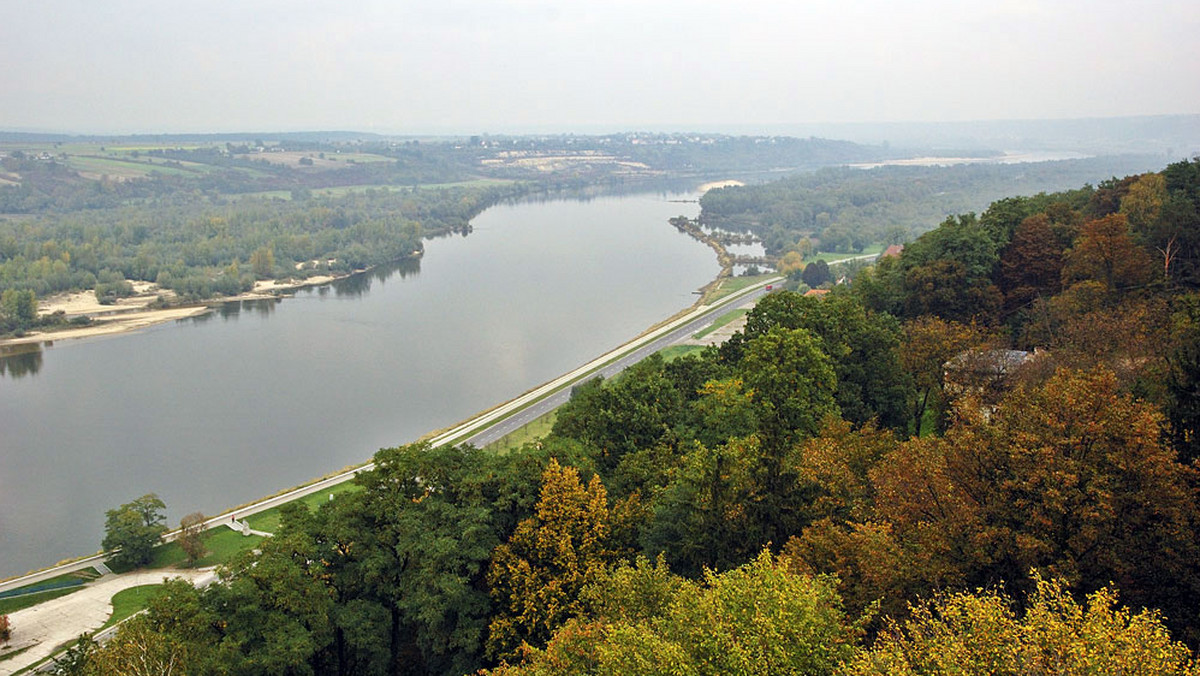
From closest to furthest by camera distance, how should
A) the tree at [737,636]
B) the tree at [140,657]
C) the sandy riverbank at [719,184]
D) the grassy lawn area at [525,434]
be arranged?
1. the tree at [737,636]
2. the tree at [140,657]
3. the grassy lawn area at [525,434]
4. the sandy riverbank at [719,184]

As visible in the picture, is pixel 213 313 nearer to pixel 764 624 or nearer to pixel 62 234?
pixel 62 234

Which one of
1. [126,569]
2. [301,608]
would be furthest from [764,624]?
[126,569]

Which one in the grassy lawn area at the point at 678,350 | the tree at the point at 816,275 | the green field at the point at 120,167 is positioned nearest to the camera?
the grassy lawn area at the point at 678,350

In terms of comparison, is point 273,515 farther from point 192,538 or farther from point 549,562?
point 549,562

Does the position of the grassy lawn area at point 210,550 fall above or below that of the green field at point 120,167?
below

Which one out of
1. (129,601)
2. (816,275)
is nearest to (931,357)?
(129,601)

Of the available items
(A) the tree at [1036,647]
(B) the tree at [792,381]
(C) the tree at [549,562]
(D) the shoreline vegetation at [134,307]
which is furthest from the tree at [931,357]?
(D) the shoreline vegetation at [134,307]

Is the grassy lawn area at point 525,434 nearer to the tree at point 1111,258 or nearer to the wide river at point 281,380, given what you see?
the wide river at point 281,380
